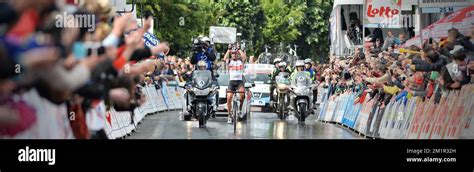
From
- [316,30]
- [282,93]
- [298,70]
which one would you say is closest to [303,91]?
[298,70]

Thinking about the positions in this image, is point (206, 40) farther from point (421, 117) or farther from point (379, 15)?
point (421, 117)

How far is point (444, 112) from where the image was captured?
9.61m

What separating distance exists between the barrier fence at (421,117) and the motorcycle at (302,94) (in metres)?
3.08

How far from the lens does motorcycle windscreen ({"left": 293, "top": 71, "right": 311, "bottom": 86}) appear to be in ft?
66.7

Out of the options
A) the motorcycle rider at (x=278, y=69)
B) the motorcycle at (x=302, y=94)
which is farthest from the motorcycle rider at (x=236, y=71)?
the motorcycle rider at (x=278, y=69)

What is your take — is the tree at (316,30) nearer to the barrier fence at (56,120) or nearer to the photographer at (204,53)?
the photographer at (204,53)

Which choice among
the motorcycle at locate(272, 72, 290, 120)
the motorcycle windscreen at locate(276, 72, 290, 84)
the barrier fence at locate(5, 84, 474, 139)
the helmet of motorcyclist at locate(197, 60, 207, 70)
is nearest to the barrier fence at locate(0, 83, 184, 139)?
the barrier fence at locate(5, 84, 474, 139)

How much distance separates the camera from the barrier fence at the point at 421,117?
817cm

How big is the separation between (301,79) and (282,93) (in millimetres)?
975

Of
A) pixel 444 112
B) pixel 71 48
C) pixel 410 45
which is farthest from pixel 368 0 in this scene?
pixel 71 48

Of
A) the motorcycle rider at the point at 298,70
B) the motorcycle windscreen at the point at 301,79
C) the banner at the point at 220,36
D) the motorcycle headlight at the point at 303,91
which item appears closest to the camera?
the banner at the point at 220,36

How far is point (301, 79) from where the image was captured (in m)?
20.5
